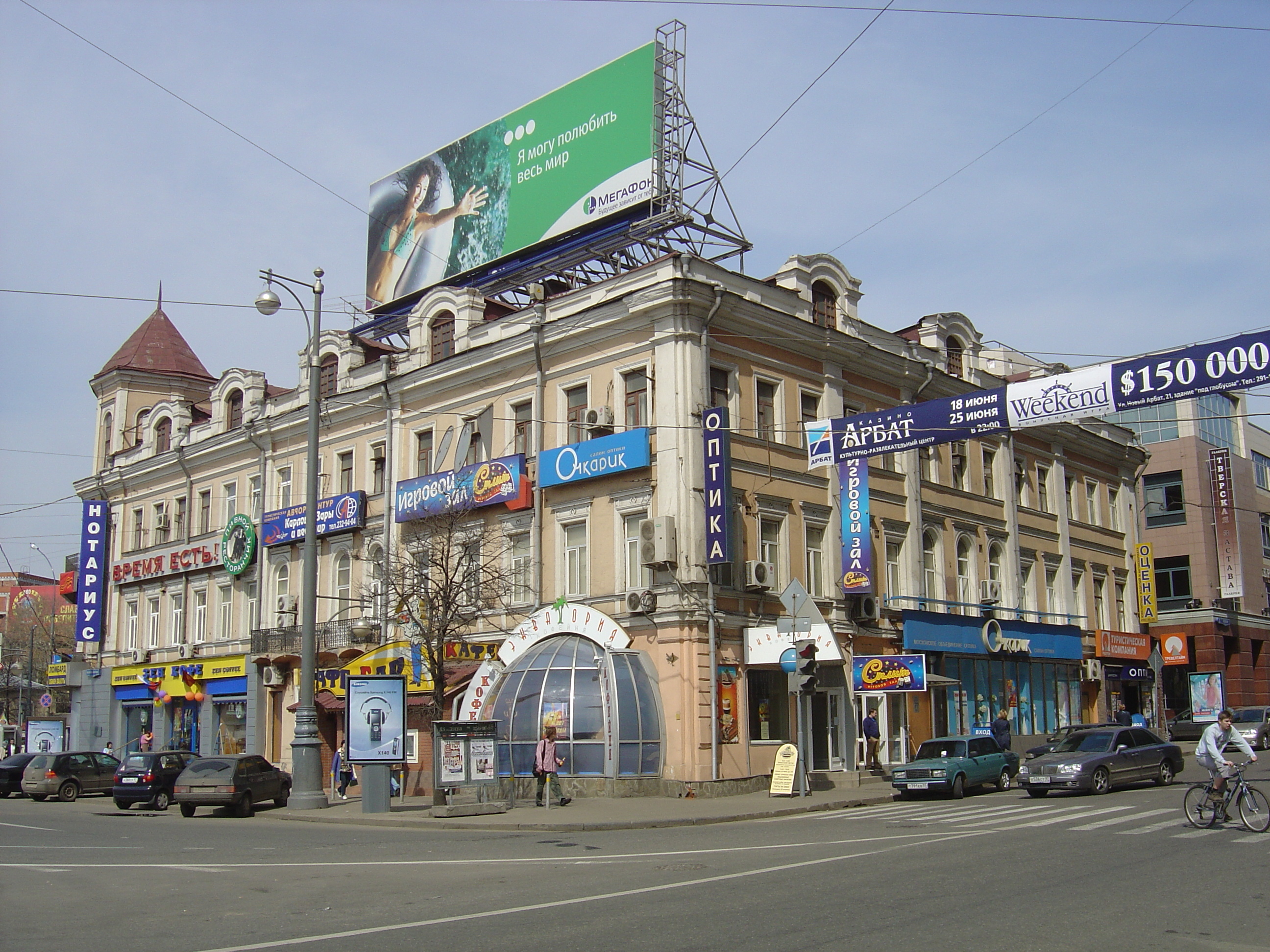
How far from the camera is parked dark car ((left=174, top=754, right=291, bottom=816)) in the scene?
87.4 feet

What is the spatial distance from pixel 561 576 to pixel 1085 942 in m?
23.0

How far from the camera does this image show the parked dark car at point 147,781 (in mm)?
29141

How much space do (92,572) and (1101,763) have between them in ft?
Answer: 144

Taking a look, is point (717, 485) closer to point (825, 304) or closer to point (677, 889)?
point (825, 304)

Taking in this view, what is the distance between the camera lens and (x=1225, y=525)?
53969mm

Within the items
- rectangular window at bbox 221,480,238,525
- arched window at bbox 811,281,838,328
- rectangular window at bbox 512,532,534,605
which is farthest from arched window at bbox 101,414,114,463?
arched window at bbox 811,281,838,328

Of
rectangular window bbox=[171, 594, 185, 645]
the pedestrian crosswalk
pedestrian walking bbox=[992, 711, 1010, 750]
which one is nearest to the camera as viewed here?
the pedestrian crosswalk

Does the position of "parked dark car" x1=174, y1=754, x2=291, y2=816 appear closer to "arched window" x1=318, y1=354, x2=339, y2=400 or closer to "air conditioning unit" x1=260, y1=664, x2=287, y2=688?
"air conditioning unit" x1=260, y1=664, x2=287, y2=688

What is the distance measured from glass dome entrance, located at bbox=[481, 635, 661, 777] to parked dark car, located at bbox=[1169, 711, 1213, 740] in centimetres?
2796

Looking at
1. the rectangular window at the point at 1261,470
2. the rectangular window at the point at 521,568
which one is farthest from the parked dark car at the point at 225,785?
the rectangular window at the point at 1261,470

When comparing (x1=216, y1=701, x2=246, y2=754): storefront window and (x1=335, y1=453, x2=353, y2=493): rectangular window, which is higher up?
(x1=335, y1=453, x2=353, y2=493): rectangular window

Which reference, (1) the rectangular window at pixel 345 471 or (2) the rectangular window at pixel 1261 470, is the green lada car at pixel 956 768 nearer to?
(1) the rectangular window at pixel 345 471

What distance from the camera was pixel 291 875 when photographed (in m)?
14.1

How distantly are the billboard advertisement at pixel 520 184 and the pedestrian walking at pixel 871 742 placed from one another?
15.8 m
